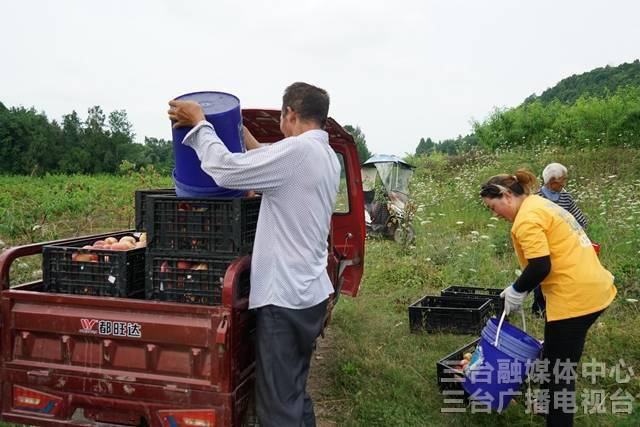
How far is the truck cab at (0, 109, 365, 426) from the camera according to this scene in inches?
108

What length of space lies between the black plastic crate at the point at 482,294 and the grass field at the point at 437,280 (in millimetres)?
537

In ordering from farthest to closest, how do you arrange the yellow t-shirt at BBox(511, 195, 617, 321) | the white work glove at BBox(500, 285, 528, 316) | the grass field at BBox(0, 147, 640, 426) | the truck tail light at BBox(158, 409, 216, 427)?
the grass field at BBox(0, 147, 640, 426) < the white work glove at BBox(500, 285, 528, 316) < the yellow t-shirt at BBox(511, 195, 617, 321) < the truck tail light at BBox(158, 409, 216, 427)

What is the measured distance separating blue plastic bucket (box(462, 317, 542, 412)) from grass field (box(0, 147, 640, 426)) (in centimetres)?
43

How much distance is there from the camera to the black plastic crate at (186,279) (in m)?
2.91

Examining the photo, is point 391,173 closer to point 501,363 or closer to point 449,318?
point 449,318

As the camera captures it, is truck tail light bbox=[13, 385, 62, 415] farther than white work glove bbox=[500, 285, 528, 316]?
A: No

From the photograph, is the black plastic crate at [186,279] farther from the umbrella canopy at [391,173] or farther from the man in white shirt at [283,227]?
the umbrella canopy at [391,173]

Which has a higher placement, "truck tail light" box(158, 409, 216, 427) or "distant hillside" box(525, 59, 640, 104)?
"distant hillside" box(525, 59, 640, 104)

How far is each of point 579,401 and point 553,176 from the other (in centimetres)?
251

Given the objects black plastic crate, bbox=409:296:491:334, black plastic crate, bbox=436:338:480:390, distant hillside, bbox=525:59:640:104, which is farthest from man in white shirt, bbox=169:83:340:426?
distant hillside, bbox=525:59:640:104

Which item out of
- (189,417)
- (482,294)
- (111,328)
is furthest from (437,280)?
(111,328)

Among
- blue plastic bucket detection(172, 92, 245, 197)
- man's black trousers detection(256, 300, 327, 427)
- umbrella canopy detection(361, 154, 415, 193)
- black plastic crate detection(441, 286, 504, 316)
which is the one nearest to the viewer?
man's black trousers detection(256, 300, 327, 427)

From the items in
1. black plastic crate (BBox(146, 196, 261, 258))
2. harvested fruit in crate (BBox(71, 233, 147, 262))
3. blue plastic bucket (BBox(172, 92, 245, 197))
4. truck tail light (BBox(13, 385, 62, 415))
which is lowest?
truck tail light (BBox(13, 385, 62, 415))

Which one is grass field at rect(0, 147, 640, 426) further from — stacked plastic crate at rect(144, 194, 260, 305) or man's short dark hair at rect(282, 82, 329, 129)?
man's short dark hair at rect(282, 82, 329, 129)
